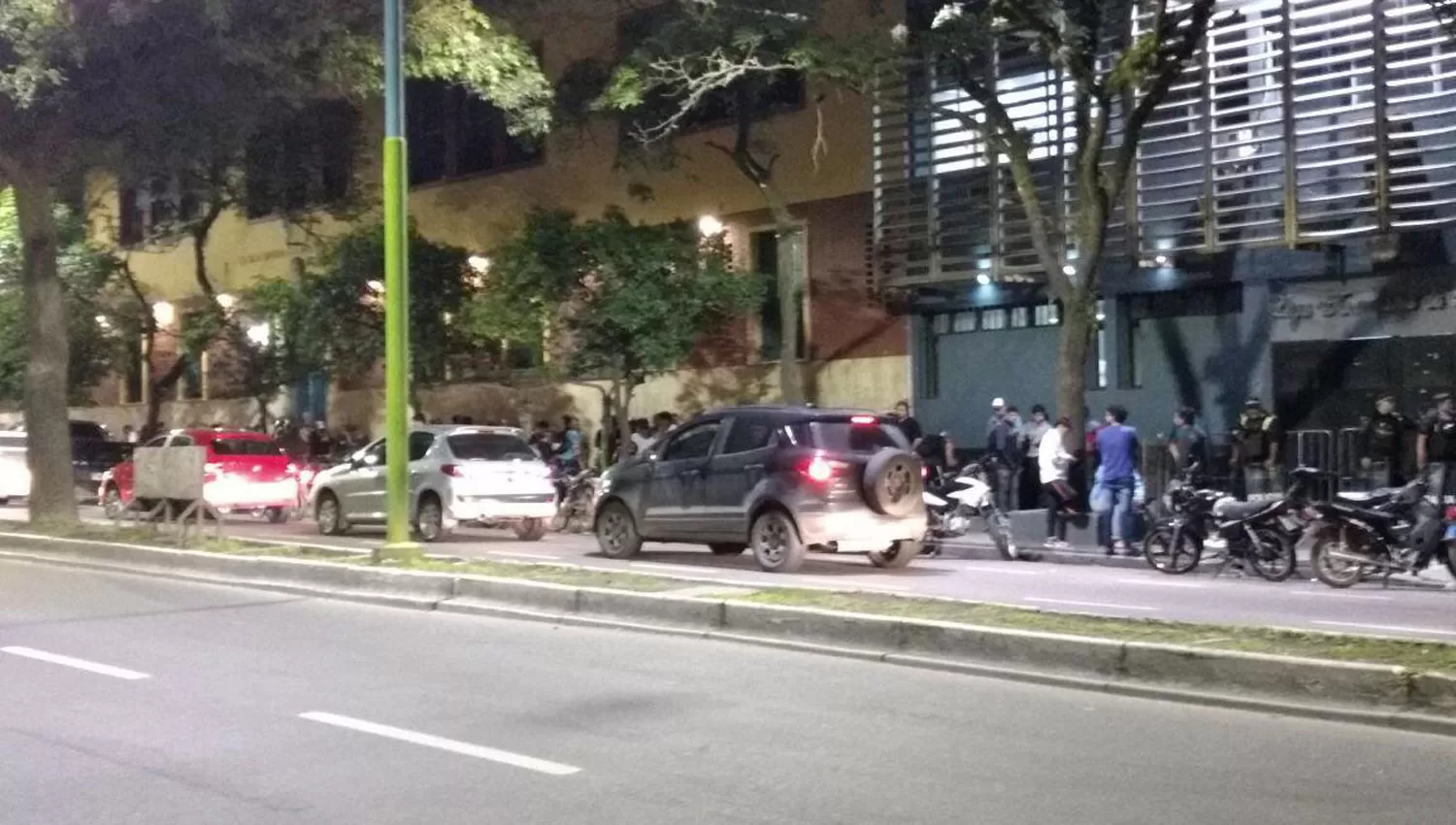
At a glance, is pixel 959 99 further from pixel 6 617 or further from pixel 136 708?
pixel 136 708

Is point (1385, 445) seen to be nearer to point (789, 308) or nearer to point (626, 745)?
point (789, 308)

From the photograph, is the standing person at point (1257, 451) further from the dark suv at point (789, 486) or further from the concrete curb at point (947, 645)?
the concrete curb at point (947, 645)

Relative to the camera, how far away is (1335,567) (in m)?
16.5

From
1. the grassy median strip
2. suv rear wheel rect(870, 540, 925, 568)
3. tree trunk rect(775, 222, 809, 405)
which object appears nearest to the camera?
the grassy median strip

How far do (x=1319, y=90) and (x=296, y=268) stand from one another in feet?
76.2

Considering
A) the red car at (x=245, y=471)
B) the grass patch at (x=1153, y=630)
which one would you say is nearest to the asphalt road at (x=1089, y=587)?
the grass patch at (x=1153, y=630)

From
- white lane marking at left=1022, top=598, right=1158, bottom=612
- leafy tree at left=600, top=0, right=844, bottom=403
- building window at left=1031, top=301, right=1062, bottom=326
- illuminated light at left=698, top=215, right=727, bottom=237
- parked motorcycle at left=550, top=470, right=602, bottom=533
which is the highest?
leafy tree at left=600, top=0, right=844, bottom=403

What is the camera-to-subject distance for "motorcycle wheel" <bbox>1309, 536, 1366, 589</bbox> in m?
16.3

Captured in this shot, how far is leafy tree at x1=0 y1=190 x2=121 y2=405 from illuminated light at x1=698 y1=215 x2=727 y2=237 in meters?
16.7

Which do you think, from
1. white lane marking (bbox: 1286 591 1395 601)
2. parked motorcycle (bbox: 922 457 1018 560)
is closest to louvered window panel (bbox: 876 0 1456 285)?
parked motorcycle (bbox: 922 457 1018 560)

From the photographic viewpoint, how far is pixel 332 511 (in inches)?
951

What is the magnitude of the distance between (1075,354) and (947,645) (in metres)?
11.6

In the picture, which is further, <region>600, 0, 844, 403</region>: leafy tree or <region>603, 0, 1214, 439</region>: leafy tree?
<region>600, 0, 844, 403</region>: leafy tree

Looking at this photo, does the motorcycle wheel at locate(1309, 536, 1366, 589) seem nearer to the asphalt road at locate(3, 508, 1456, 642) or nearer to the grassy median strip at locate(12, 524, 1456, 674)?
the asphalt road at locate(3, 508, 1456, 642)
